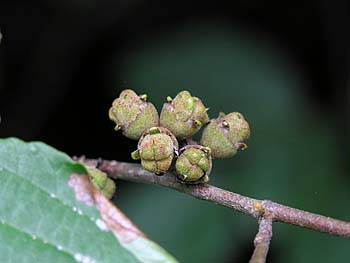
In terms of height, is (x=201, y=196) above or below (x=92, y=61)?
below

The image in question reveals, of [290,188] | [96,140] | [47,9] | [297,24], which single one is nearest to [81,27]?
[47,9]

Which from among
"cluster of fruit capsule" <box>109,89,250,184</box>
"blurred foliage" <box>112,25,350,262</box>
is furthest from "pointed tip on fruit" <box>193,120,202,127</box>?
"blurred foliage" <box>112,25,350,262</box>

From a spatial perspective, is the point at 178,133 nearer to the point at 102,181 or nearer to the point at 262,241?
the point at 102,181

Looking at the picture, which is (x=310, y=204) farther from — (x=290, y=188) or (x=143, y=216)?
(x=143, y=216)

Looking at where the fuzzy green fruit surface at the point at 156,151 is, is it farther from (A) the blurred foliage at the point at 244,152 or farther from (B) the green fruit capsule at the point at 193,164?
(A) the blurred foliage at the point at 244,152

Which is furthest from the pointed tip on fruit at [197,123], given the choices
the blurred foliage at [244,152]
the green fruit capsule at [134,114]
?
the blurred foliage at [244,152]

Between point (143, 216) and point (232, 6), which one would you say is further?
point (232, 6)
